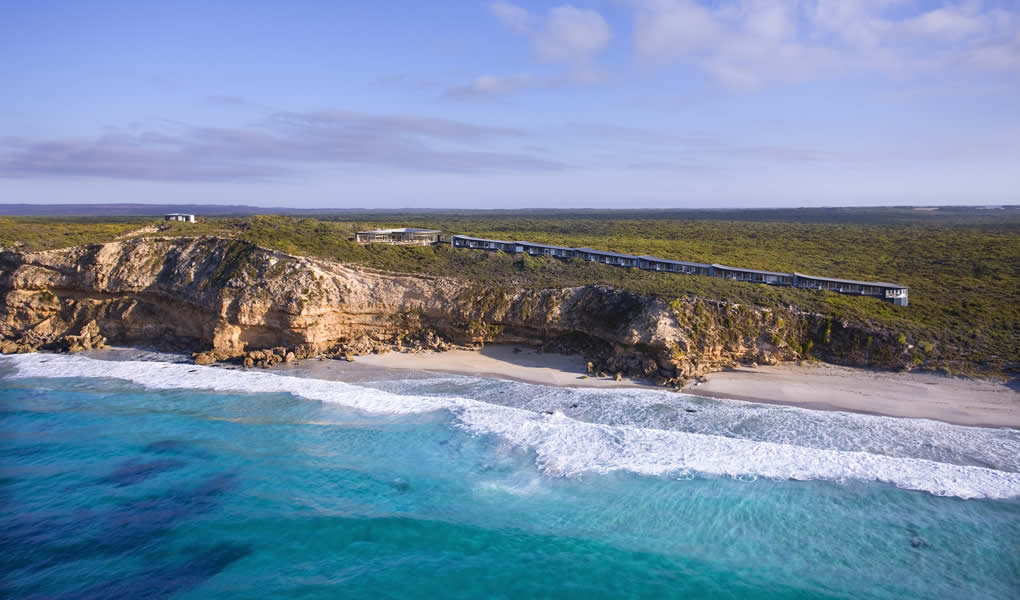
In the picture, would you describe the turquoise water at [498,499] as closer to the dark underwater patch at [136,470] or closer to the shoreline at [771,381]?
the dark underwater patch at [136,470]

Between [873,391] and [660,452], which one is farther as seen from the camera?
[873,391]

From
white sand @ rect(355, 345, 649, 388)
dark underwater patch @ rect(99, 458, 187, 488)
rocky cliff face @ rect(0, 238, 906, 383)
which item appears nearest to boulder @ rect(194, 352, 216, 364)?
rocky cliff face @ rect(0, 238, 906, 383)

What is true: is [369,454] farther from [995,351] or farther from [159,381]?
[995,351]

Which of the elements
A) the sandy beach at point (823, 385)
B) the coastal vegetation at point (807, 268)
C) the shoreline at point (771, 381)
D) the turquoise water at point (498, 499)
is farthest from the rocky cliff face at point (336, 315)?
the turquoise water at point (498, 499)

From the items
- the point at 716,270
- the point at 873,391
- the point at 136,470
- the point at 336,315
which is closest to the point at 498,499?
the point at 136,470

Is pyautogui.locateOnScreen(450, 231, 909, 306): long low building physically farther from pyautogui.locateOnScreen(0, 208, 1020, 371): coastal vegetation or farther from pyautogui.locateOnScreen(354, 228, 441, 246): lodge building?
pyautogui.locateOnScreen(354, 228, 441, 246): lodge building

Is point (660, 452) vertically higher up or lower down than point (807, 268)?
lower down

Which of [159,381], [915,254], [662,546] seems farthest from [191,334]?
[915,254]

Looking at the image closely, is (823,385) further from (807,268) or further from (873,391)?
(807,268)
